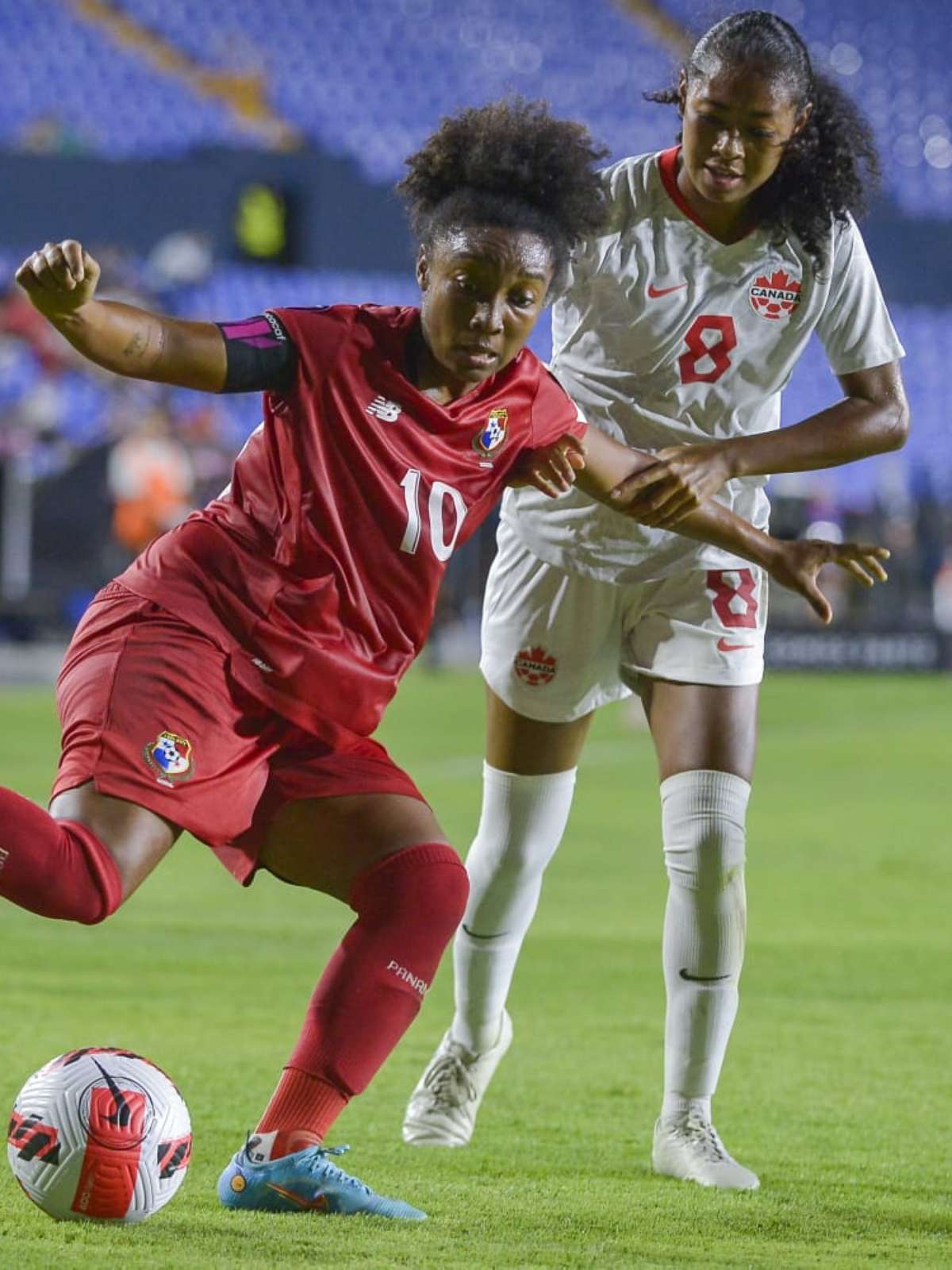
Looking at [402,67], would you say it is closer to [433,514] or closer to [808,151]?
[808,151]

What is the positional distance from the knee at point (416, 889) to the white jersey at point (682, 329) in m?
1.04

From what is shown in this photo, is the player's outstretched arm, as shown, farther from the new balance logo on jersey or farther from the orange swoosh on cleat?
the orange swoosh on cleat

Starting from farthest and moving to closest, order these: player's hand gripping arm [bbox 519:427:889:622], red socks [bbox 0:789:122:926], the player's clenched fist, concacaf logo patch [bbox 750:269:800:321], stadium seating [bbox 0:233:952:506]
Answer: stadium seating [bbox 0:233:952:506], concacaf logo patch [bbox 750:269:800:321], player's hand gripping arm [bbox 519:427:889:622], red socks [bbox 0:789:122:926], the player's clenched fist

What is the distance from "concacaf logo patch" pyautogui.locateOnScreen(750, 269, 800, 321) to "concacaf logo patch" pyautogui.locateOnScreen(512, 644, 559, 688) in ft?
2.73

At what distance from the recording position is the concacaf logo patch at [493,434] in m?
3.41

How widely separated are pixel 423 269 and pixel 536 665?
1.06 meters

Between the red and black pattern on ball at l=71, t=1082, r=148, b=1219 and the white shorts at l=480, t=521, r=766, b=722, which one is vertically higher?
the white shorts at l=480, t=521, r=766, b=722

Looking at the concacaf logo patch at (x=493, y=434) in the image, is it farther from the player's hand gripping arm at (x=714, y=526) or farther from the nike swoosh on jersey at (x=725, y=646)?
the nike swoosh on jersey at (x=725, y=646)

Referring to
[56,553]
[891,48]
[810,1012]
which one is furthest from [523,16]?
[810,1012]

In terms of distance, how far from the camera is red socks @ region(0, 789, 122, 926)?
298cm

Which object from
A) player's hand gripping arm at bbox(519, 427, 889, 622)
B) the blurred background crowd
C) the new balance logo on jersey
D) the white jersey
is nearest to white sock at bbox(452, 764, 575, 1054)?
the white jersey

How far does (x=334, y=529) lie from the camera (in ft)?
10.8

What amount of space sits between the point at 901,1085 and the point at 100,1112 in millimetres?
2258

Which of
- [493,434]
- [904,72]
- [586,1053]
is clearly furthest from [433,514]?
[904,72]
